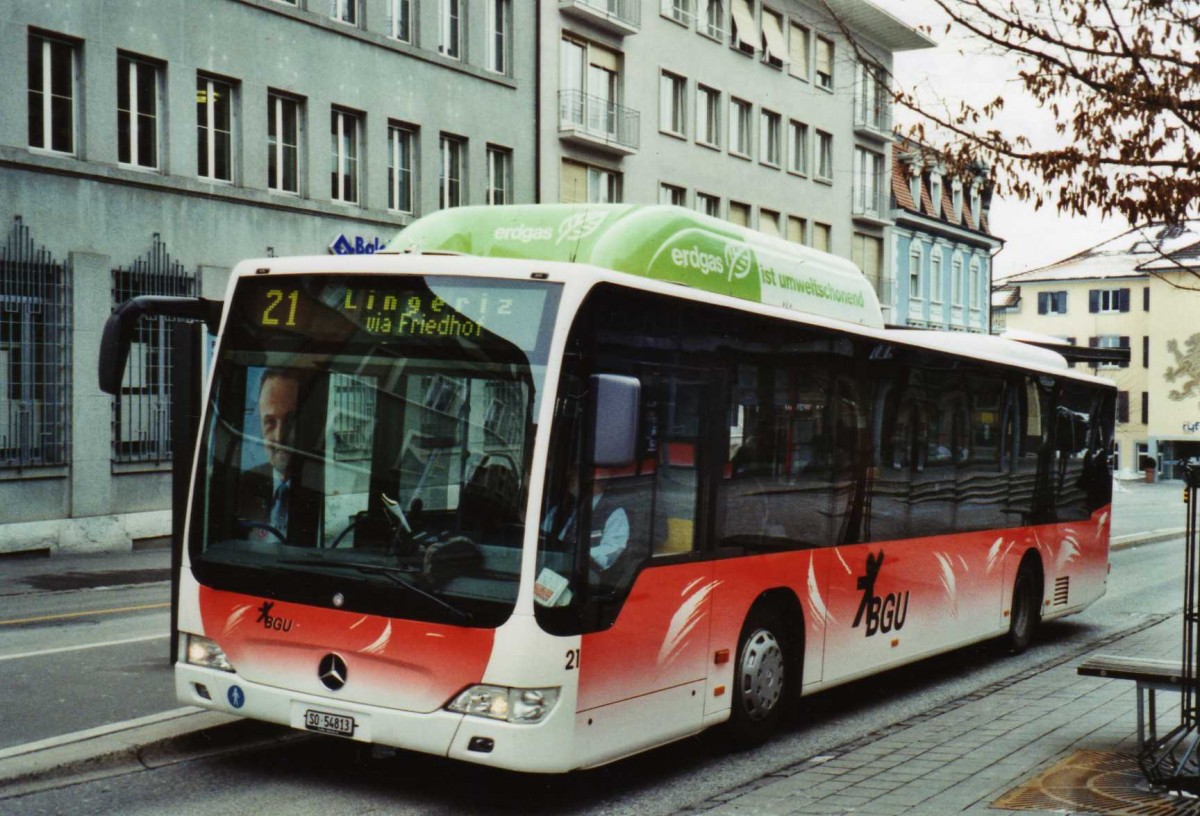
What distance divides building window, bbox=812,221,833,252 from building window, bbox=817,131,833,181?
5.15ft

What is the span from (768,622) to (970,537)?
3.79m

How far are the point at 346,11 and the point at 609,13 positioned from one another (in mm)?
9239

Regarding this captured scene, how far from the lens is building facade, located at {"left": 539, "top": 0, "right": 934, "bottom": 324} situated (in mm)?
33188

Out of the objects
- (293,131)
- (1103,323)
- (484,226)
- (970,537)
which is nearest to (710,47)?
(293,131)

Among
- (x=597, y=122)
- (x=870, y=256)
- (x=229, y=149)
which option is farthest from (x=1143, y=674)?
(x=870, y=256)

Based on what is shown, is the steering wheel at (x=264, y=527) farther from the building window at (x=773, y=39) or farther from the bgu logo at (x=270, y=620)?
the building window at (x=773, y=39)

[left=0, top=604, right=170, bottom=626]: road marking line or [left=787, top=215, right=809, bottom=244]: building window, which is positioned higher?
[left=787, top=215, right=809, bottom=244]: building window

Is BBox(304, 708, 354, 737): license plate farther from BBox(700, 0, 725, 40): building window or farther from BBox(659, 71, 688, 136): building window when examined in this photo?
BBox(700, 0, 725, 40): building window

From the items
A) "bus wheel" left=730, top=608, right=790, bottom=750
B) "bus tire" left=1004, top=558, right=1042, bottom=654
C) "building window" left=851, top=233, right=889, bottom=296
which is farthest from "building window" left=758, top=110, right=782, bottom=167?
"bus wheel" left=730, top=608, right=790, bottom=750

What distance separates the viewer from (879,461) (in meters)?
9.91

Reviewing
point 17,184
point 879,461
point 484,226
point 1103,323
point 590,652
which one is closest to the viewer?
point 590,652

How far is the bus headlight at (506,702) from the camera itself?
6387 mm

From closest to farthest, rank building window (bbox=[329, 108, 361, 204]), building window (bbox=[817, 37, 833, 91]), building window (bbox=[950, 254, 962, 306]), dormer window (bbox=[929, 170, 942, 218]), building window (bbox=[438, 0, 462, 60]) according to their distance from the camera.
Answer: building window (bbox=[329, 108, 361, 204]), building window (bbox=[438, 0, 462, 60]), building window (bbox=[817, 37, 833, 91]), dormer window (bbox=[929, 170, 942, 218]), building window (bbox=[950, 254, 962, 306])

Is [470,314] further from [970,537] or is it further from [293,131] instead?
[293,131]
